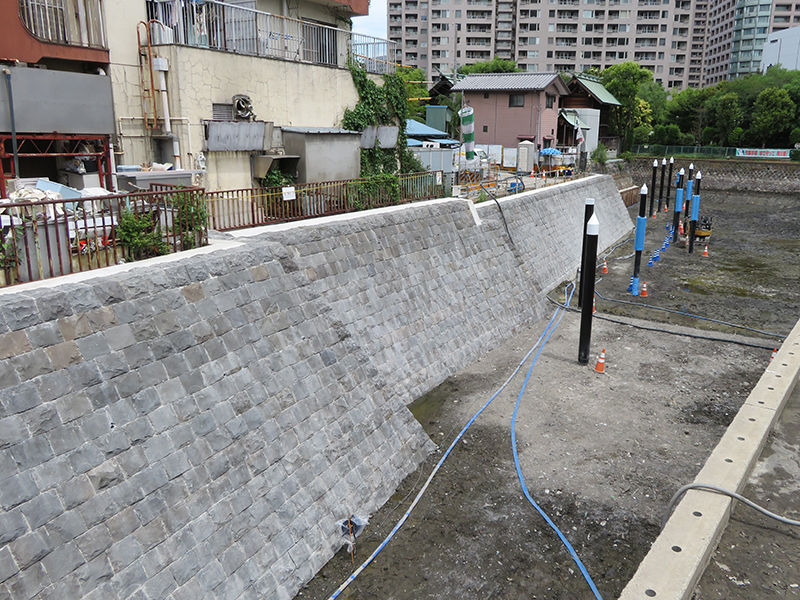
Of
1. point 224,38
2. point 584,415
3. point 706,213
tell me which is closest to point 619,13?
point 706,213

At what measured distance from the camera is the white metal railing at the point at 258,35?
15914 millimetres

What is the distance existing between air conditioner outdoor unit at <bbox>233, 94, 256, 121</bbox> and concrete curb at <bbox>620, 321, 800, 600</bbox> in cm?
1473

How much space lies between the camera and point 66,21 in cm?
1363

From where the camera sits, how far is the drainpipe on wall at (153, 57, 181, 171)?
15180 millimetres

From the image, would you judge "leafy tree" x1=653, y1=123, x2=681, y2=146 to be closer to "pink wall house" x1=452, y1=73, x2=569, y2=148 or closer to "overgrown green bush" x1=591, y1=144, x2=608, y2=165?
"overgrown green bush" x1=591, y1=144, x2=608, y2=165

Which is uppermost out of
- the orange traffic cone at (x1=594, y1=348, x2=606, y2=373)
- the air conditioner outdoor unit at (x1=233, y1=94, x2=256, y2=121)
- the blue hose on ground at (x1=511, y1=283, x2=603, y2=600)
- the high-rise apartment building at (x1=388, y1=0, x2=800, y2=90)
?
the high-rise apartment building at (x1=388, y1=0, x2=800, y2=90)

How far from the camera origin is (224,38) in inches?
688

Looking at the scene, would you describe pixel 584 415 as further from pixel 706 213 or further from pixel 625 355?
pixel 706 213

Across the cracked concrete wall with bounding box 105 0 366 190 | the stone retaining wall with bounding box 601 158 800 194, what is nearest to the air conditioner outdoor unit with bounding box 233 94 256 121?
the cracked concrete wall with bounding box 105 0 366 190

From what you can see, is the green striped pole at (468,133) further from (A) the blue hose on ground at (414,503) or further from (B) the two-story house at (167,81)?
(A) the blue hose on ground at (414,503)

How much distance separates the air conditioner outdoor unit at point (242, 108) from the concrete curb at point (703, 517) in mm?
14729

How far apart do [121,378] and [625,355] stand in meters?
12.3

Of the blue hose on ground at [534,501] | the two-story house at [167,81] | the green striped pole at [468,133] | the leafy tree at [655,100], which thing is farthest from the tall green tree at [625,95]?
the blue hose on ground at [534,501]

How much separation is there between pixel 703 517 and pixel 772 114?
61141mm
